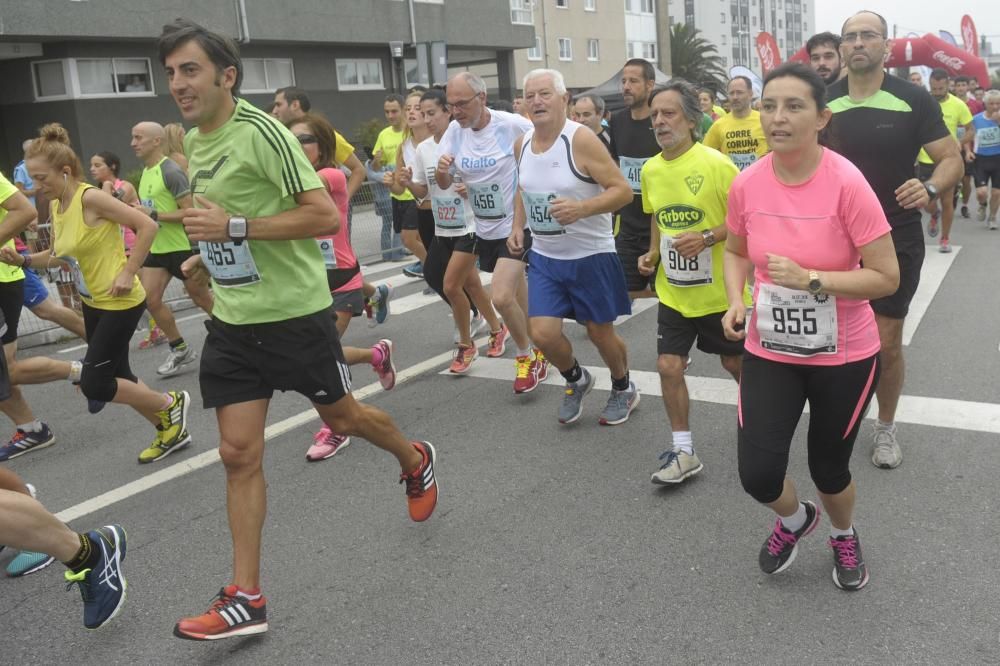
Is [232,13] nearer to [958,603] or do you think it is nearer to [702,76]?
[958,603]

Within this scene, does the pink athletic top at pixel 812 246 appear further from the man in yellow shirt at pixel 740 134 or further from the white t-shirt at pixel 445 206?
the man in yellow shirt at pixel 740 134

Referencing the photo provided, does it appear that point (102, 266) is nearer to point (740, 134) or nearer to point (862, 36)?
point (862, 36)

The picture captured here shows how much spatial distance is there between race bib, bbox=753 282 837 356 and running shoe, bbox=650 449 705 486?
1.28 m

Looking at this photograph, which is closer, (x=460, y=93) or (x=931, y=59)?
(x=460, y=93)

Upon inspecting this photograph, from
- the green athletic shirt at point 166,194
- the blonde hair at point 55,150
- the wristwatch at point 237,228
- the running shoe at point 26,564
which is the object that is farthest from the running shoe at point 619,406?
the green athletic shirt at point 166,194

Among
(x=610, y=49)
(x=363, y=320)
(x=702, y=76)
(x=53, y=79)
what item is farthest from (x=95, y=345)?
(x=702, y=76)

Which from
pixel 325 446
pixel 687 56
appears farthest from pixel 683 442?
pixel 687 56

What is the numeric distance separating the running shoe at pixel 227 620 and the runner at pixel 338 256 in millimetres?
2069

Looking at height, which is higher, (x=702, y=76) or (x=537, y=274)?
(x=702, y=76)

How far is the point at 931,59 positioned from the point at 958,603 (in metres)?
27.7

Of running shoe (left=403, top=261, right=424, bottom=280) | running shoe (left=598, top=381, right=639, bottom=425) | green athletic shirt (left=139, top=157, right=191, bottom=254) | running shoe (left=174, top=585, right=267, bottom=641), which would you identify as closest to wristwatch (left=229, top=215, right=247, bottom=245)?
running shoe (left=174, top=585, right=267, bottom=641)

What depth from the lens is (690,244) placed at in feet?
13.9

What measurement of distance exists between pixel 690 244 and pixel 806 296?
129 cm

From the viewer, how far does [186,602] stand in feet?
11.7
